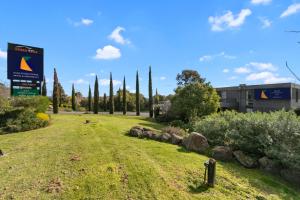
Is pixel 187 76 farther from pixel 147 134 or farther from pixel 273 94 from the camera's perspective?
pixel 147 134

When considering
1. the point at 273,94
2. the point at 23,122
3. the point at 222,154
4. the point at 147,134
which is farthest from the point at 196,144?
the point at 273,94

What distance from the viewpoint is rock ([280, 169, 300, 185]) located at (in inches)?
323

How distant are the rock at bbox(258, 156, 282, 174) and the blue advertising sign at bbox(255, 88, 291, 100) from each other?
2413cm

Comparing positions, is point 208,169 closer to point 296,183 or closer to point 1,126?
point 296,183

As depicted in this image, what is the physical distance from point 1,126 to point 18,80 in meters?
4.04

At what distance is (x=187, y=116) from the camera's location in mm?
21328

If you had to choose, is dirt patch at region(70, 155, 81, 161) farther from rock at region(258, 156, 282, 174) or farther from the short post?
rock at region(258, 156, 282, 174)

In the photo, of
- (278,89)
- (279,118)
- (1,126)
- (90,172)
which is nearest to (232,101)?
(278,89)

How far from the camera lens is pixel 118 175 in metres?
6.56

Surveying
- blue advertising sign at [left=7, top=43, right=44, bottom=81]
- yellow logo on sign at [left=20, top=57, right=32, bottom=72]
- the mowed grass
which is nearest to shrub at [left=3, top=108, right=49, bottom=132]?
blue advertising sign at [left=7, top=43, right=44, bottom=81]

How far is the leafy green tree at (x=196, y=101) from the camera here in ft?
69.0

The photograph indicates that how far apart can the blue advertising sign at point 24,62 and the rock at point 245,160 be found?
13378mm

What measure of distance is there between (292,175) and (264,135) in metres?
1.77

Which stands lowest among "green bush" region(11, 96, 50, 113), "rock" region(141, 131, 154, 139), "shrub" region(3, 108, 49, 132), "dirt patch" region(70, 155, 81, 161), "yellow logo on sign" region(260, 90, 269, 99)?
"dirt patch" region(70, 155, 81, 161)
